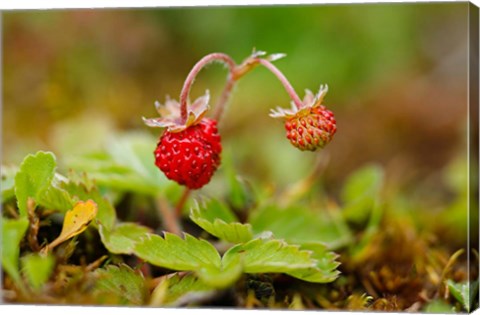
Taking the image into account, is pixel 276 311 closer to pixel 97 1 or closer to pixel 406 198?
pixel 97 1

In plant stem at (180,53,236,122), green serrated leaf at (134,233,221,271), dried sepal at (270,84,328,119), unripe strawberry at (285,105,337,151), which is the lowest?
green serrated leaf at (134,233,221,271)

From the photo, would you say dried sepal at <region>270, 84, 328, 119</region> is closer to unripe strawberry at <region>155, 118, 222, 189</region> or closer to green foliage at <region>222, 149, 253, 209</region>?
unripe strawberry at <region>155, 118, 222, 189</region>

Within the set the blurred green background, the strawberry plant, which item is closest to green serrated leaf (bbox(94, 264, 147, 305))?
the strawberry plant

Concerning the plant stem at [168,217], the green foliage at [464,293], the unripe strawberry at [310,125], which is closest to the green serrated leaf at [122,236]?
the plant stem at [168,217]

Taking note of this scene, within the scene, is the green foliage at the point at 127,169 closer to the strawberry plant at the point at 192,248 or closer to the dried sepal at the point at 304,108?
the strawberry plant at the point at 192,248

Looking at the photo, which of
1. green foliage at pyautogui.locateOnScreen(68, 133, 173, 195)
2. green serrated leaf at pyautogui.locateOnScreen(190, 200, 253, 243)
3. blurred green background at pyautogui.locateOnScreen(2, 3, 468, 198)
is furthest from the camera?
→ blurred green background at pyautogui.locateOnScreen(2, 3, 468, 198)

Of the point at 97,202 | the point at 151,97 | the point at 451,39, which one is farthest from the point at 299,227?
the point at 451,39

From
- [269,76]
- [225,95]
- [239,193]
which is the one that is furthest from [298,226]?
[269,76]
